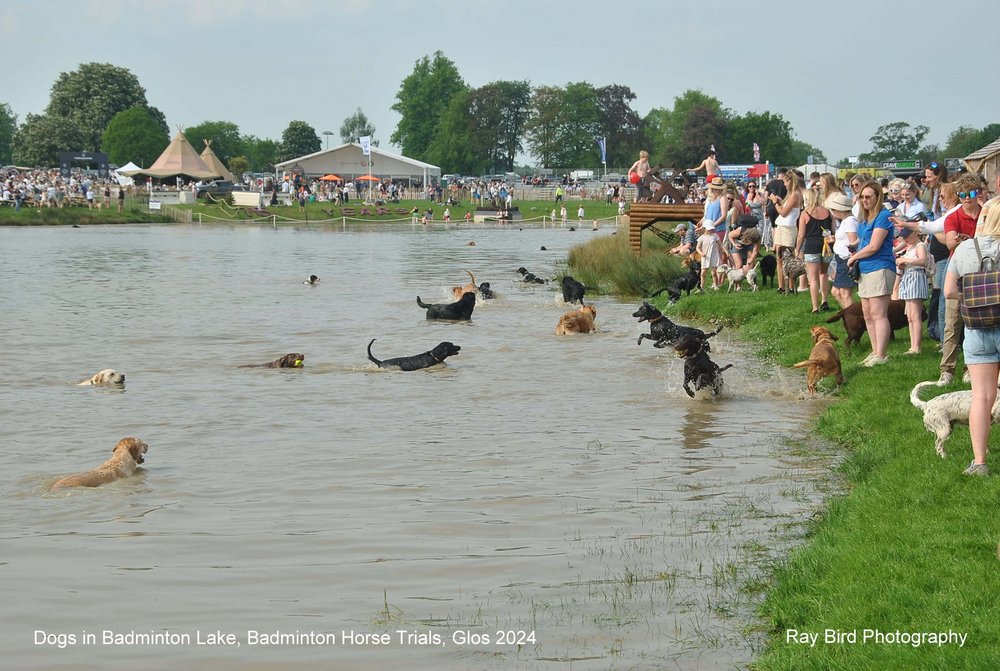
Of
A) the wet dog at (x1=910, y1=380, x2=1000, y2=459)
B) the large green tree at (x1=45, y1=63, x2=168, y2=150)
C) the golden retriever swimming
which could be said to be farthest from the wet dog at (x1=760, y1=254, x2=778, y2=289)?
the large green tree at (x1=45, y1=63, x2=168, y2=150)

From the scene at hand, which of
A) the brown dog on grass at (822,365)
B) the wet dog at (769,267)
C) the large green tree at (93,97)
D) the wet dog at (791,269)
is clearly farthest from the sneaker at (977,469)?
the large green tree at (93,97)

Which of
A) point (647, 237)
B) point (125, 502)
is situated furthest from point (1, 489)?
point (647, 237)

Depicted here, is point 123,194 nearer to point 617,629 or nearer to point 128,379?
point 128,379

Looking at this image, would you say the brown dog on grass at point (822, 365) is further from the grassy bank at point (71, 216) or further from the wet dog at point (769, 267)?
the grassy bank at point (71, 216)

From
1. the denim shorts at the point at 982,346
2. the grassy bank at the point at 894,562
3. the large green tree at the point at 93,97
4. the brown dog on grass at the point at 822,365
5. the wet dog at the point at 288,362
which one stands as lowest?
the wet dog at the point at 288,362

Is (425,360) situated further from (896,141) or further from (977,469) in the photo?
(896,141)

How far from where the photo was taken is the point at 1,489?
8211mm

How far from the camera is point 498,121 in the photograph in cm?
13800

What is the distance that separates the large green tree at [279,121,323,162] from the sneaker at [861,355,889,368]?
13988 centimetres

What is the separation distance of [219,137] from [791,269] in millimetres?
138824

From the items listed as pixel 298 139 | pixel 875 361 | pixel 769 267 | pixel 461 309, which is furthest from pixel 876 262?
pixel 298 139

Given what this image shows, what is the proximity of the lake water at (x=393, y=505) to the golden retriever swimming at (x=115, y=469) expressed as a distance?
91mm

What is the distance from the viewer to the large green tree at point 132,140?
10956 centimetres

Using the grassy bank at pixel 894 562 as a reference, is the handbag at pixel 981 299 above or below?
above
